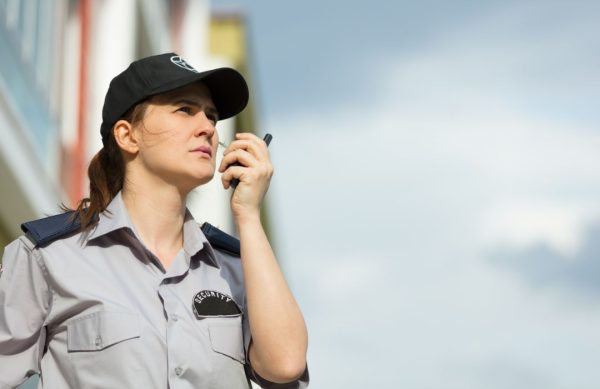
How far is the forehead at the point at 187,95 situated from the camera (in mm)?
3031

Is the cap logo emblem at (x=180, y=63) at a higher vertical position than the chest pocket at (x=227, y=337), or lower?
higher

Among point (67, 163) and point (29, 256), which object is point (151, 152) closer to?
point (29, 256)

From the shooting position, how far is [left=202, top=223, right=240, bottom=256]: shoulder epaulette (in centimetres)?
318

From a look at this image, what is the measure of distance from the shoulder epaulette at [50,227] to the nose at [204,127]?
1.30ft

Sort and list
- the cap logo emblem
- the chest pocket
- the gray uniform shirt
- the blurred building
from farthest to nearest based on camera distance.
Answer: the blurred building
the cap logo emblem
the chest pocket
the gray uniform shirt

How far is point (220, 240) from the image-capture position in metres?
3.18

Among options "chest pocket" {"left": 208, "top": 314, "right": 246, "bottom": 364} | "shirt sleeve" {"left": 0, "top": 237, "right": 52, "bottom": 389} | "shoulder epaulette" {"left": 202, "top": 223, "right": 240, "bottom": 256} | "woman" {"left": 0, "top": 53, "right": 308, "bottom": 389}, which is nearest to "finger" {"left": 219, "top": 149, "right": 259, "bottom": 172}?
"woman" {"left": 0, "top": 53, "right": 308, "bottom": 389}

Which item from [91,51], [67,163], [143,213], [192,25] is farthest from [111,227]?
[192,25]

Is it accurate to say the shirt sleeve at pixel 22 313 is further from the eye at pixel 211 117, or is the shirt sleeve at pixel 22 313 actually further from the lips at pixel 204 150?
the eye at pixel 211 117

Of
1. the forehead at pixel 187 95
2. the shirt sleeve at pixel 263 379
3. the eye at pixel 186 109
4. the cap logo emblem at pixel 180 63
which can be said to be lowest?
the shirt sleeve at pixel 263 379

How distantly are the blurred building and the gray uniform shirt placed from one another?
0.49 meters

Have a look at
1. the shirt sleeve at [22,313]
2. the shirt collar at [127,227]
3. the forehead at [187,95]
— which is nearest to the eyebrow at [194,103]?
the forehead at [187,95]

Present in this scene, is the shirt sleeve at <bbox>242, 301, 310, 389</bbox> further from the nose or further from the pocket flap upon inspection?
the nose

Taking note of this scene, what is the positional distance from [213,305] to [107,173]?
1.70 ft
